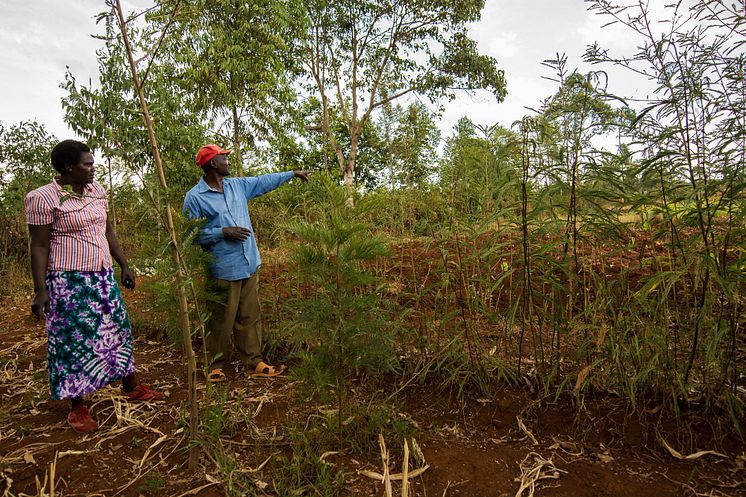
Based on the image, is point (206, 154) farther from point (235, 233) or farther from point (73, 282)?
point (73, 282)

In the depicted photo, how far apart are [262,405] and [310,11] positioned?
55.1ft

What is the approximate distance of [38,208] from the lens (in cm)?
278

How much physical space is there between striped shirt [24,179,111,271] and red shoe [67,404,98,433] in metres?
0.81

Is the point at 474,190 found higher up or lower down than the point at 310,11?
lower down

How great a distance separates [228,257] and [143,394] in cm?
101

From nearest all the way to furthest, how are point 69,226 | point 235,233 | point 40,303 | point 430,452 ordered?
point 430,452 → point 40,303 → point 69,226 → point 235,233

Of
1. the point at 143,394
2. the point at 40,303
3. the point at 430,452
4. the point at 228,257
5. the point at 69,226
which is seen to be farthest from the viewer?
the point at 228,257

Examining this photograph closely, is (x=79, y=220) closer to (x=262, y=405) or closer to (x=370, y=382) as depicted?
(x=262, y=405)

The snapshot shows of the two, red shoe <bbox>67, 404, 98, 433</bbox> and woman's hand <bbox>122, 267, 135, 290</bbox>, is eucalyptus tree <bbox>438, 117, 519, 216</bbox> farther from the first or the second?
red shoe <bbox>67, 404, 98, 433</bbox>

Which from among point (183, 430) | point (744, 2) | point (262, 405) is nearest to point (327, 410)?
point (262, 405)

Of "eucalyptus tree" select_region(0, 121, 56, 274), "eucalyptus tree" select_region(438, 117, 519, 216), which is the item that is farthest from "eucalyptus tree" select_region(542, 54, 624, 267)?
"eucalyptus tree" select_region(0, 121, 56, 274)

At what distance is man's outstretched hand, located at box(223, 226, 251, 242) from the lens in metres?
3.38

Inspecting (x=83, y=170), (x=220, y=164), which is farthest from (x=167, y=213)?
(x=220, y=164)

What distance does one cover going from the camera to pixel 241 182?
3742 mm
